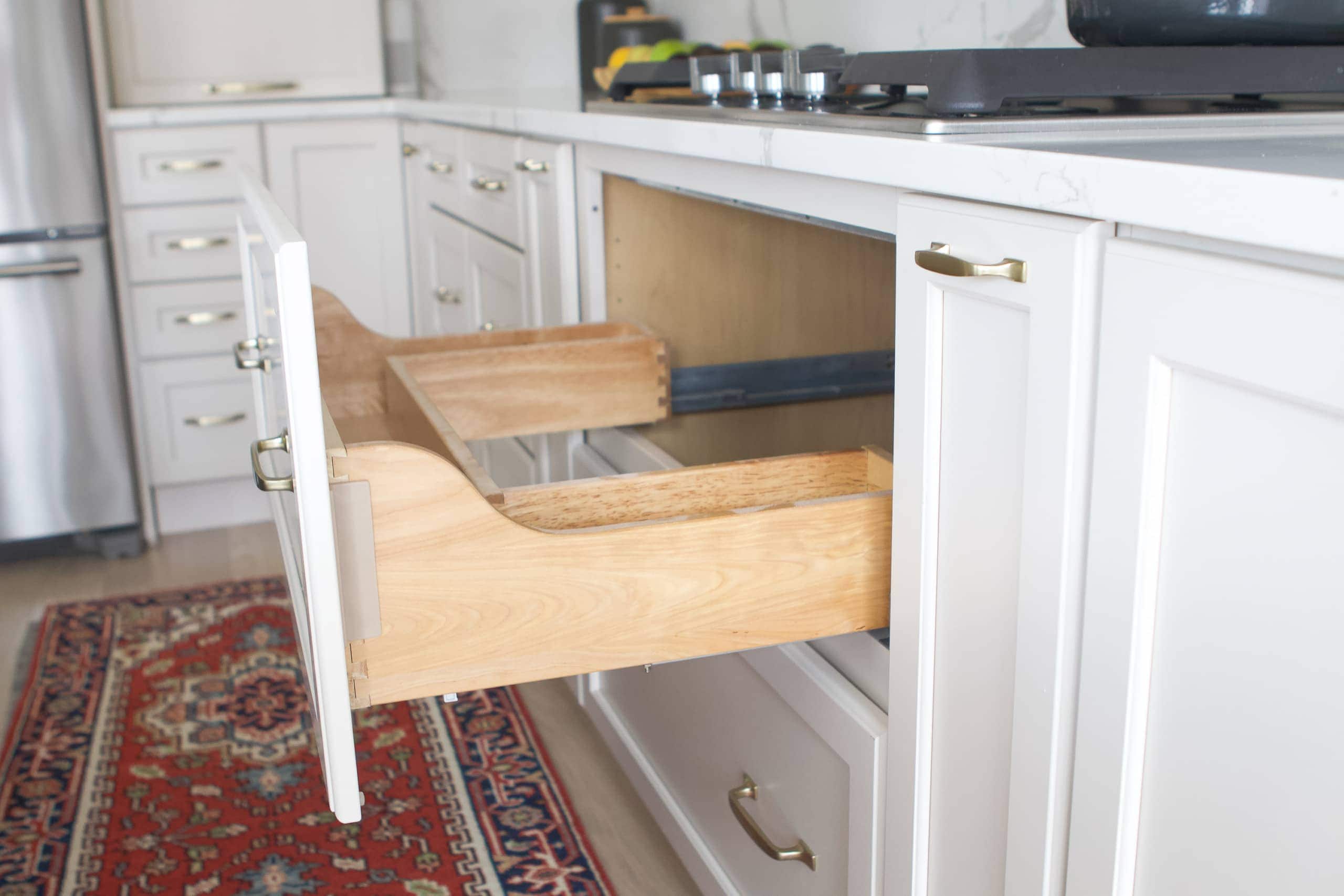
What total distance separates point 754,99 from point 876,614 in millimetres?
592

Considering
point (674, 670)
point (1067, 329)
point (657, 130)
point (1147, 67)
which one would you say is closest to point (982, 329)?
point (1067, 329)

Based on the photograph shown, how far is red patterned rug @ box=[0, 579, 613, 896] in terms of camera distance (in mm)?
1532

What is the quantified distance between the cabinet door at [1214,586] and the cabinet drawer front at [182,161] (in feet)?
8.15

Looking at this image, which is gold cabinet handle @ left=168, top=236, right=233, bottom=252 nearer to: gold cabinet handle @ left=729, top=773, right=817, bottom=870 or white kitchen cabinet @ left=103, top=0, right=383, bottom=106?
white kitchen cabinet @ left=103, top=0, right=383, bottom=106

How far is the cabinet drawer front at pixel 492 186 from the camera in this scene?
1.80 meters

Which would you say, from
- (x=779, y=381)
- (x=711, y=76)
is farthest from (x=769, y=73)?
(x=779, y=381)

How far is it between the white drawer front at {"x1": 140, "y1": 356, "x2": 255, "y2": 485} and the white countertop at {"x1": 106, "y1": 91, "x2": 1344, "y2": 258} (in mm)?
1959

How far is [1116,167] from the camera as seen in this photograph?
1.92 ft

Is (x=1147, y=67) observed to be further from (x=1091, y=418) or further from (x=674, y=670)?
(x=674, y=670)

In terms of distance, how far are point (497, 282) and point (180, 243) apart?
1.11 metres

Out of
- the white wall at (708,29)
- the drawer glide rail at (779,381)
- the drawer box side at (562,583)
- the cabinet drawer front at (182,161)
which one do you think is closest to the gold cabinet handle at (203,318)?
the cabinet drawer front at (182,161)

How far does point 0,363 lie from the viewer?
8.41ft

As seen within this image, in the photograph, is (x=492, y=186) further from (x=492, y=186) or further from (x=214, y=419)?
(x=214, y=419)

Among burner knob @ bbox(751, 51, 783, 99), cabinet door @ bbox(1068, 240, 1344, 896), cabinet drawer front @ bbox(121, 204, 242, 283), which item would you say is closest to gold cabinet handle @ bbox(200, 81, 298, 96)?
cabinet drawer front @ bbox(121, 204, 242, 283)
